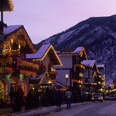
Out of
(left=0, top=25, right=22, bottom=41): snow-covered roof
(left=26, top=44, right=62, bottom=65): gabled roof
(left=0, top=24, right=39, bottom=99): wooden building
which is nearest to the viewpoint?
(left=0, top=24, right=39, bottom=99): wooden building

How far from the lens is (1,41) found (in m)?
30.4

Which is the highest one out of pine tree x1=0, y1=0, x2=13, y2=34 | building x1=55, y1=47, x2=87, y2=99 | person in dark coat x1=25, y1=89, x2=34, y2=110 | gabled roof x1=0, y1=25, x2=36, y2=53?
pine tree x1=0, y1=0, x2=13, y2=34

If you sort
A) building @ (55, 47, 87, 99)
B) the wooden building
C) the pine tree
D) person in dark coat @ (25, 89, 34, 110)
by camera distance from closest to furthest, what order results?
the pine tree < the wooden building < person in dark coat @ (25, 89, 34, 110) < building @ (55, 47, 87, 99)

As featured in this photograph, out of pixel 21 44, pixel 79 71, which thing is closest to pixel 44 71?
pixel 21 44

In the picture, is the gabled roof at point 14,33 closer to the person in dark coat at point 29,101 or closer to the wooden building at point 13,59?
the wooden building at point 13,59

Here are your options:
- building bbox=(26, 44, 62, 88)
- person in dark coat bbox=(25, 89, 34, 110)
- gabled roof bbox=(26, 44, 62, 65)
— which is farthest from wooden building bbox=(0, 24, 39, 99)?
building bbox=(26, 44, 62, 88)

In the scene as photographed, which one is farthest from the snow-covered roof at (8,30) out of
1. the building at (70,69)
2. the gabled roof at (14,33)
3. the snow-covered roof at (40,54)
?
the building at (70,69)

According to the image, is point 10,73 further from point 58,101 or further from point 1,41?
point 58,101

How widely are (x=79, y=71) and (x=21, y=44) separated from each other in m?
37.4

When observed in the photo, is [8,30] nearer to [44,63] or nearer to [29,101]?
[29,101]

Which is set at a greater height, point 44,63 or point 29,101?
point 44,63

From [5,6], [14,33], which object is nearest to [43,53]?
[14,33]

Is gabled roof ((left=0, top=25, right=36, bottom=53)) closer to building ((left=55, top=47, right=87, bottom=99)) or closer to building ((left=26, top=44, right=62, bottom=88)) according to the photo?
building ((left=26, top=44, right=62, bottom=88))

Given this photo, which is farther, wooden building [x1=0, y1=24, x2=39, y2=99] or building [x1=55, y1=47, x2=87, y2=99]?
building [x1=55, y1=47, x2=87, y2=99]
